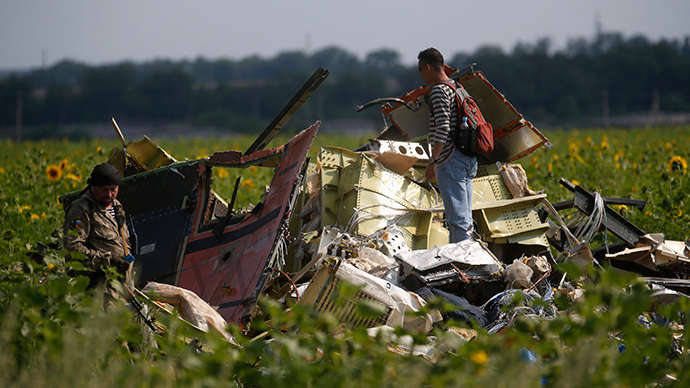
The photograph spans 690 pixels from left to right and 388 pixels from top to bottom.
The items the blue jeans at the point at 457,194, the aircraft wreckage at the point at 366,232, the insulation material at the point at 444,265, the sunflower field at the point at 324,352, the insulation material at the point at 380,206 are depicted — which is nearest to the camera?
the sunflower field at the point at 324,352

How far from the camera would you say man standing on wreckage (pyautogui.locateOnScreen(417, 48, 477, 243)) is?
500cm

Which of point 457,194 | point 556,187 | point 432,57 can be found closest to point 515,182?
point 457,194

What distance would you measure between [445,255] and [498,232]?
1.13 meters

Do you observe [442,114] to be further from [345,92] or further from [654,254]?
[345,92]

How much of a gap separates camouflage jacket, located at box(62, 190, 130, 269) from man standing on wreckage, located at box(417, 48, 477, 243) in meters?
2.57

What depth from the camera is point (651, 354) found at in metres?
2.06

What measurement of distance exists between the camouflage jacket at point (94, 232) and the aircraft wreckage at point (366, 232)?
1.36ft

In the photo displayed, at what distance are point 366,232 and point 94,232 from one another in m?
→ 2.32

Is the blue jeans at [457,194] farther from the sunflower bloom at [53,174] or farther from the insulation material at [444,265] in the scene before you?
the sunflower bloom at [53,174]

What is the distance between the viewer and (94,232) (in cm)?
384

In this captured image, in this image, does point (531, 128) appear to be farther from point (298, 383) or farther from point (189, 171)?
point (298, 383)

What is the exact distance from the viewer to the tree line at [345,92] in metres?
53.8

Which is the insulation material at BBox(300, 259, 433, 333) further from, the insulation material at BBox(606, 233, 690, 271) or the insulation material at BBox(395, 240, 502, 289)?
the insulation material at BBox(606, 233, 690, 271)

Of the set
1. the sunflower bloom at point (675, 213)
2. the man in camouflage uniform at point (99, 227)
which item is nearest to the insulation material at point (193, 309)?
the man in camouflage uniform at point (99, 227)
